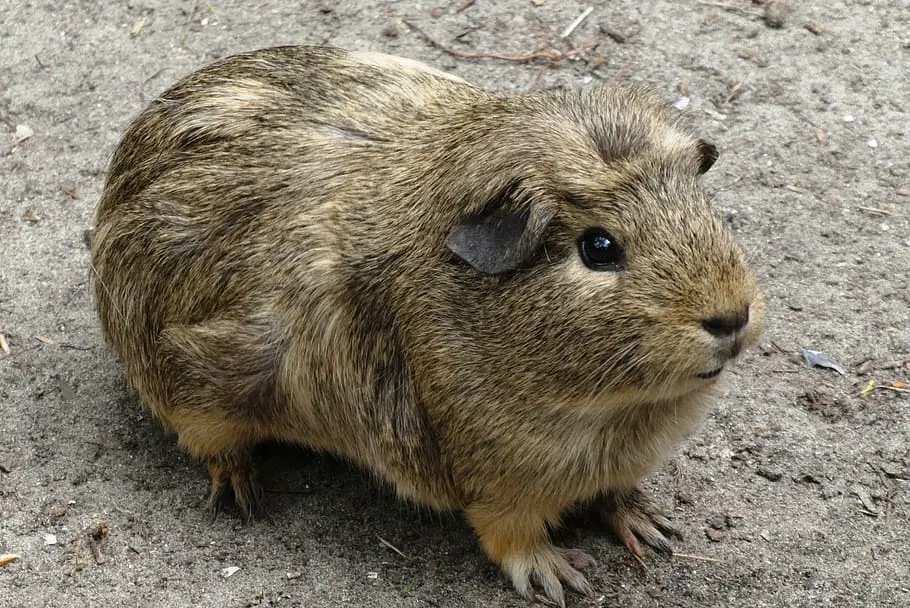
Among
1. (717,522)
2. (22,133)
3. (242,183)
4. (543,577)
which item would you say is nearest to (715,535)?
(717,522)

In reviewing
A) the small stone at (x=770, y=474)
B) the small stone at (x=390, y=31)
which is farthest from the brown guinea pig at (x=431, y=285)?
the small stone at (x=390, y=31)

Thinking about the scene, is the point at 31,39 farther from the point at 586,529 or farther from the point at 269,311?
the point at 586,529

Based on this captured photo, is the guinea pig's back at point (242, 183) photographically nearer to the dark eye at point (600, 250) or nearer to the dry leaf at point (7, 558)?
the dry leaf at point (7, 558)

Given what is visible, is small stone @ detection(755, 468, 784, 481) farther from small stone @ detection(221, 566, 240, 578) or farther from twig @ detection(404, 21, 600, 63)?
twig @ detection(404, 21, 600, 63)

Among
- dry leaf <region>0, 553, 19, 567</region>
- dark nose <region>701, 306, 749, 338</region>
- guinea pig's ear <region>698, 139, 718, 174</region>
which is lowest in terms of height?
Result: dry leaf <region>0, 553, 19, 567</region>

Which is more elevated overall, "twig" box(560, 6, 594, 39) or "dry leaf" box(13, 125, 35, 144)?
"twig" box(560, 6, 594, 39)

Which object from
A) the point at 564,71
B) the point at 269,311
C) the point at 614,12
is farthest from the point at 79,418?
the point at 614,12

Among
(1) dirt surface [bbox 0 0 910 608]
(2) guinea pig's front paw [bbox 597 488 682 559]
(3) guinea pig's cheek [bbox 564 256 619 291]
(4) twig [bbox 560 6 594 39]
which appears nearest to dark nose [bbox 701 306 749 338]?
(3) guinea pig's cheek [bbox 564 256 619 291]
